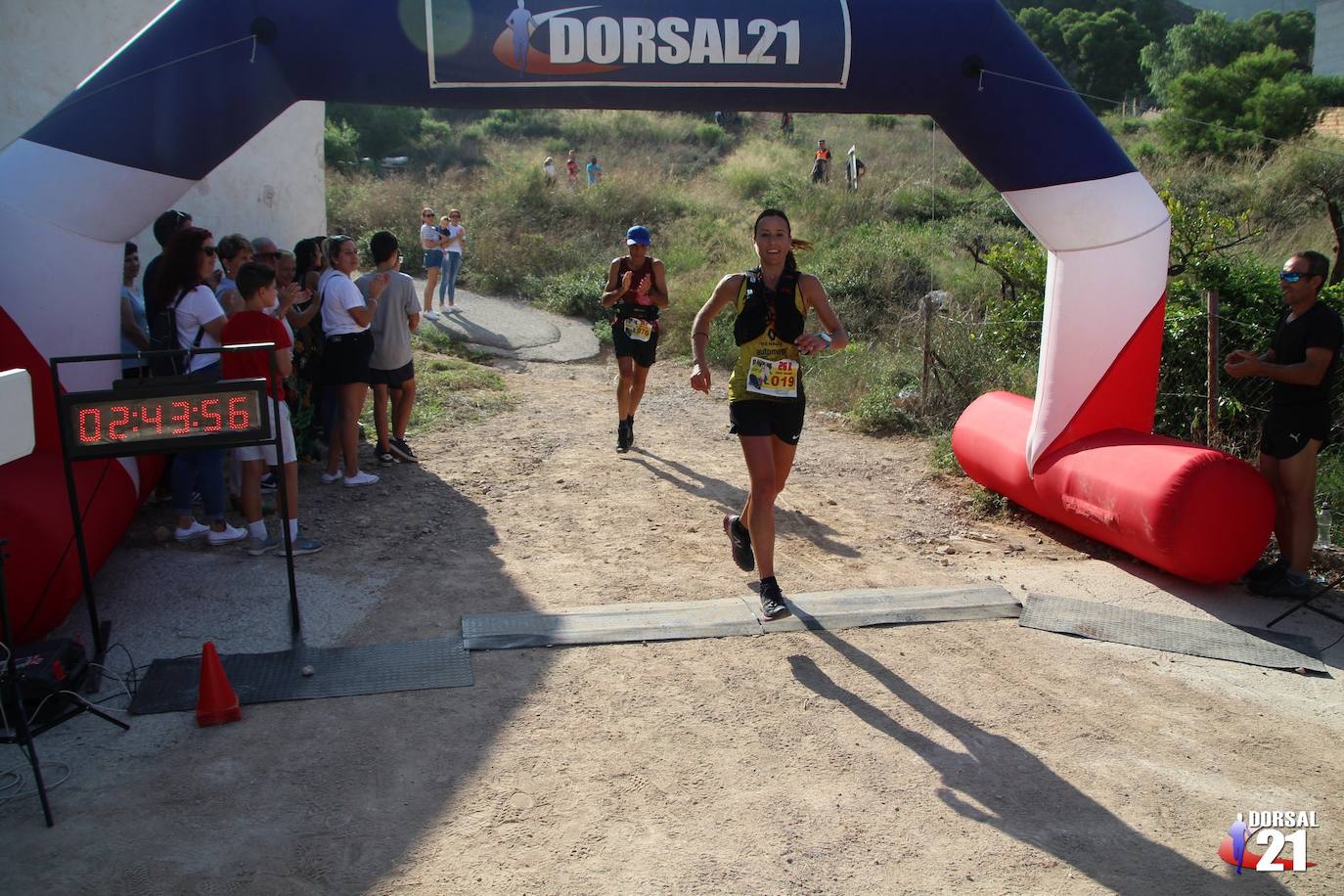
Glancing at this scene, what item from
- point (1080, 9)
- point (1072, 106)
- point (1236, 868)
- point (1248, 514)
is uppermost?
point (1080, 9)

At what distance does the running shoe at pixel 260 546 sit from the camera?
20.0 feet

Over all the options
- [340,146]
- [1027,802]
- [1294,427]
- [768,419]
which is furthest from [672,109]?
[340,146]

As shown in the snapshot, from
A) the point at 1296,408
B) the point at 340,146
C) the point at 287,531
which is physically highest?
the point at 340,146

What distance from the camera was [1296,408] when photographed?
18.9 feet

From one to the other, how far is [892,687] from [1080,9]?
62.2 meters

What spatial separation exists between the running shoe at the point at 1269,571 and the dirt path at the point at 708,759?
15cm

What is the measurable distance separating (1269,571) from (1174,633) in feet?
3.15

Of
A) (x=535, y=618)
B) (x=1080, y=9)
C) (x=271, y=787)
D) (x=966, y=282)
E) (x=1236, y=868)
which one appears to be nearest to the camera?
(x=1236, y=868)

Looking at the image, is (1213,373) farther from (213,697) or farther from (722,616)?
(213,697)

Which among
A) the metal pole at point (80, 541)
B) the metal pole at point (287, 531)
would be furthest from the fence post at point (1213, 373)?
the metal pole at point (80, 541)

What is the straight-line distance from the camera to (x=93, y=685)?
4535 mm

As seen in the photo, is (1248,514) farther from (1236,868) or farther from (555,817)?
(555,817)

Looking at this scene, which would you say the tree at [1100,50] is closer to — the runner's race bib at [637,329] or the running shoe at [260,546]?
the runner's race bib at [637,329]

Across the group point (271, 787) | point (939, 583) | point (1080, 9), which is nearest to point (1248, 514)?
point (939, 583)
